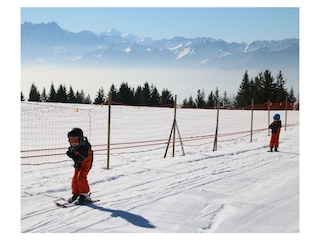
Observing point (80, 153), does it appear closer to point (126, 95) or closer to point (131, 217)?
point (131, 217)

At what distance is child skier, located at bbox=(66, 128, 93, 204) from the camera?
15.9 feet

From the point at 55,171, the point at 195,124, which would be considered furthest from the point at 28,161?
the point at 195,124

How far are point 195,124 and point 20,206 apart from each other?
14.7 meters

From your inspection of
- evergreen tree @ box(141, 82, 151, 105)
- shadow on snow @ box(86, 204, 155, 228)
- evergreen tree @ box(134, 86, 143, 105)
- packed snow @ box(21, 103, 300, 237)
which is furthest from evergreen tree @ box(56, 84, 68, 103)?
shadow on snow @ box(86, 204, 155, 228)

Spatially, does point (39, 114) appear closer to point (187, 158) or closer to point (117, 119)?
point (117, 119)

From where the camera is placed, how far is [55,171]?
22.2 ft

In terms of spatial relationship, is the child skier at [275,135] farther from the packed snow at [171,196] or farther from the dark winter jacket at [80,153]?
the dark winter jacket at [80,153]

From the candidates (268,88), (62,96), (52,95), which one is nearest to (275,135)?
(268,88)

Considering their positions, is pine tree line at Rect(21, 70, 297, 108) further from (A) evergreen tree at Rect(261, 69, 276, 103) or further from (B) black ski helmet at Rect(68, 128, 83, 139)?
(B) black ski helmet at Rect(68, 128, 83, 139)

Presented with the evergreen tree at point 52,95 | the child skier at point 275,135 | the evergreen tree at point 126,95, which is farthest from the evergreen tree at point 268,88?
the evergreen tree at point 52,95

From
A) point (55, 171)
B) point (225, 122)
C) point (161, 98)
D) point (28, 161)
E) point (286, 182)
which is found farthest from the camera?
point (161, 98)

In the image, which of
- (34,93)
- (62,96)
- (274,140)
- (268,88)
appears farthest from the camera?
(62,96)

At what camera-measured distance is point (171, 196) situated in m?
5.27

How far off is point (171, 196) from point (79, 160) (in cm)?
144
